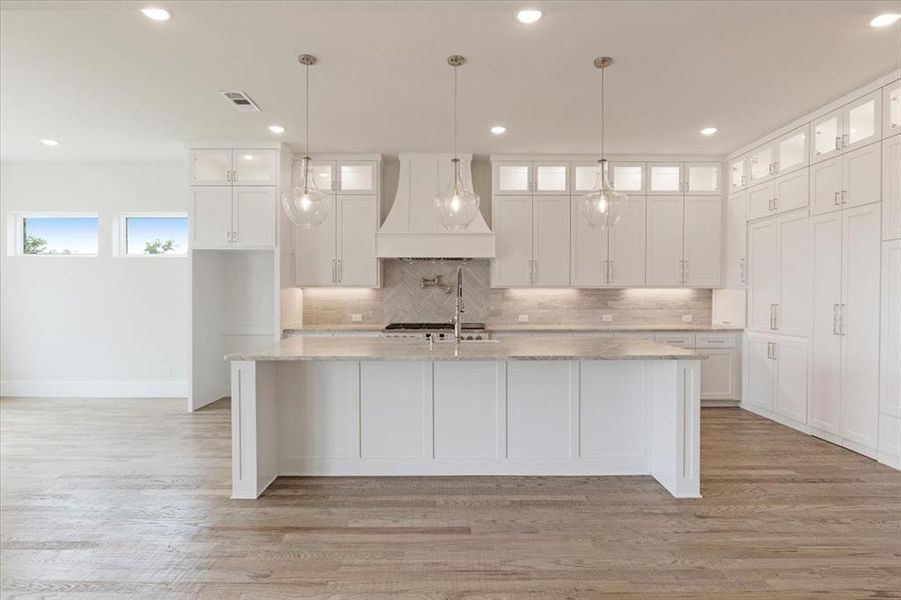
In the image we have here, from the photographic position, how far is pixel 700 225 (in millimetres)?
5824

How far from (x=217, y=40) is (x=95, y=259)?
4.40 metres

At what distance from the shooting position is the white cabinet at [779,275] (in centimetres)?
459

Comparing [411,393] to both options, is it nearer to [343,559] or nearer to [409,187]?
[343,559]

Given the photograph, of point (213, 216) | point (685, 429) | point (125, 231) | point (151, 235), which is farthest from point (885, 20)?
point (125, 231)

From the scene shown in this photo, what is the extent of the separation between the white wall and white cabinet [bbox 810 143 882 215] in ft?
22.9

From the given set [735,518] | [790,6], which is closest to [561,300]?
[735,518]

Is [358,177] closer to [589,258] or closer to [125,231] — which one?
[589,258]

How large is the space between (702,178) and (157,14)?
18.7 feet

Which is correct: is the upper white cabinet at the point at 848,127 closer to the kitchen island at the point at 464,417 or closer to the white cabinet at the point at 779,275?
the white cabinet at the point at 779,275

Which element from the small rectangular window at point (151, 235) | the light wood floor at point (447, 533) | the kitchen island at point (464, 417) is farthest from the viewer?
the small rectangular window at point (151, 235)

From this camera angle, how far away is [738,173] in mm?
5652

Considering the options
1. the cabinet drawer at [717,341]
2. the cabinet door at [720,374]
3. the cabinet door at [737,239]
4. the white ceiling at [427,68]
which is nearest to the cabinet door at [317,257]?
the white ceiling at [427,68]

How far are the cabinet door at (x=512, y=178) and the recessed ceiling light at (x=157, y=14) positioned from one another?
364 centimetres

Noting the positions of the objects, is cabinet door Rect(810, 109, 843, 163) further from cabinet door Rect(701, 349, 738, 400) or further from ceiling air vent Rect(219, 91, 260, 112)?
ceiling air vent Rect(219, 91, 260, 112)
